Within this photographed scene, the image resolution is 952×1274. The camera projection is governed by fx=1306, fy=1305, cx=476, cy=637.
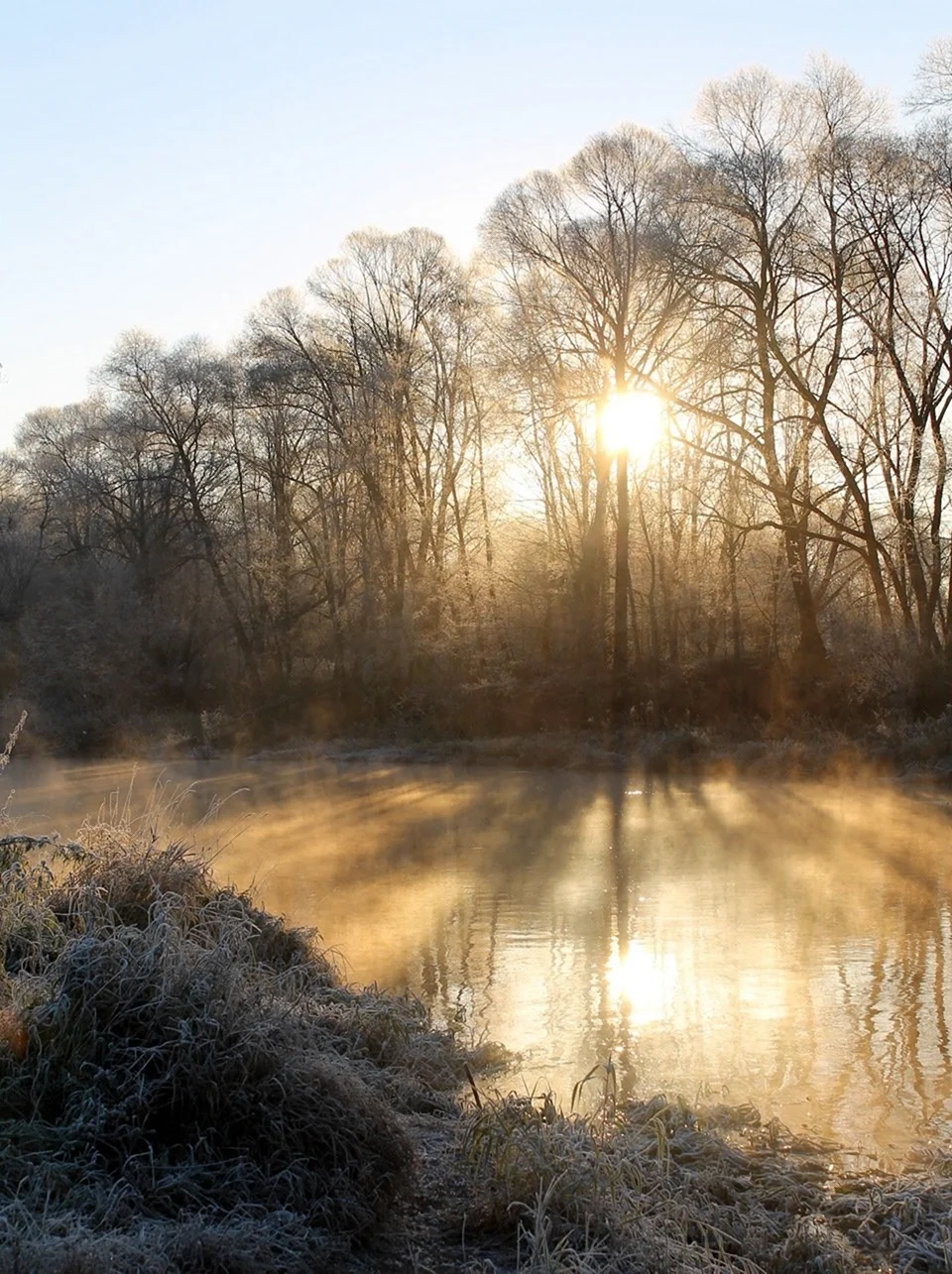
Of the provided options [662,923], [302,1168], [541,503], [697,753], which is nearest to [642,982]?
[662,923]

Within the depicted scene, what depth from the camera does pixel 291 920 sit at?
1109 centimetres

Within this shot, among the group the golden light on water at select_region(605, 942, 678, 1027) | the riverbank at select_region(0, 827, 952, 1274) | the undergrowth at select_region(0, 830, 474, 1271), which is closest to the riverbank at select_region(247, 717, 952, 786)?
the golden light on water at select_region(605, 942, 678, 1027)

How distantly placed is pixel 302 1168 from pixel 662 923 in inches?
269

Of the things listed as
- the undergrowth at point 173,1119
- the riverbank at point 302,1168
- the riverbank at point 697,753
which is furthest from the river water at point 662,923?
the undergrowth at point 173,1119

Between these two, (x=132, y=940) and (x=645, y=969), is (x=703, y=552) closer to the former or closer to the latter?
(x=645, y=969)

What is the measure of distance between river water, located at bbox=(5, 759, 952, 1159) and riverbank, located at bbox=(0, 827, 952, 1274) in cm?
117

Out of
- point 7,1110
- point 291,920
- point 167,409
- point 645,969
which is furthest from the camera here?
point 167,409

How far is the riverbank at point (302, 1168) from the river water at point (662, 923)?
1165 mm

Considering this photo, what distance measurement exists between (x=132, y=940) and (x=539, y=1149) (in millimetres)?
1882

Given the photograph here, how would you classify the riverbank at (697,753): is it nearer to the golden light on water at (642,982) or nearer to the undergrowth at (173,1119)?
the golden light on water at (642,982)

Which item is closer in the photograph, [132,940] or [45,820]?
[132,940]

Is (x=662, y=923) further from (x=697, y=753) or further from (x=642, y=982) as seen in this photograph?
(x=697, y=753)

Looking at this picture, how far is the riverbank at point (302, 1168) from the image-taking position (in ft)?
14.0

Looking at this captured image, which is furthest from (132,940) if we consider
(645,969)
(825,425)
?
(825,425)
